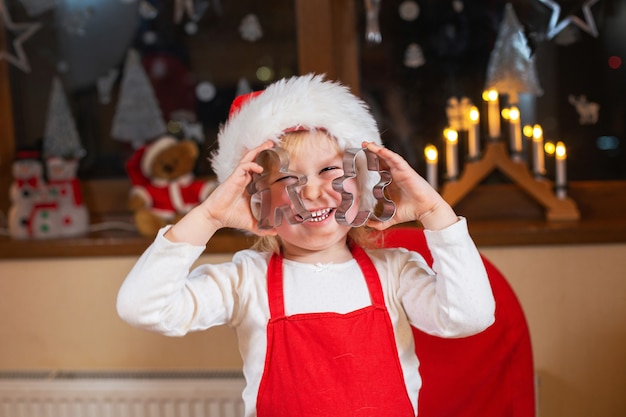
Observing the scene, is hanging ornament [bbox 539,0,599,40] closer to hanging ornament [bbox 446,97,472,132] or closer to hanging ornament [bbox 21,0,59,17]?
hanging ornament [bbox 446,97,472,132]

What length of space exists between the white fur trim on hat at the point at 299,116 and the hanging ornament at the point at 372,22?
857mm

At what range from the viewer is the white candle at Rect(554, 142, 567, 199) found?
188 cm

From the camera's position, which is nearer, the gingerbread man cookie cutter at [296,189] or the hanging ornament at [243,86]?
the gingerbread man cookie cutter at [296,189]

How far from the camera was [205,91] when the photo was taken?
2131 millimetres

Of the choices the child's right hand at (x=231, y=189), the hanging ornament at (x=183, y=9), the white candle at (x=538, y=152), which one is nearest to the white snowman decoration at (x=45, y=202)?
the hanging ornament at (x=183, y=9)

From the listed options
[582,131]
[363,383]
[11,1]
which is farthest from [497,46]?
[11,1]

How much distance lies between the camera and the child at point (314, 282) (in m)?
1.05

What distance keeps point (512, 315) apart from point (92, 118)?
139 cm

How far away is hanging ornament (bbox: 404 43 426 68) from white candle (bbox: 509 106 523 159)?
0.27 metres

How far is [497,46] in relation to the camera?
196 cm

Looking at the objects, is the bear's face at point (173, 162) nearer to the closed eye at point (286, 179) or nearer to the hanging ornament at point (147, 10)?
the hanging ornament at point (147, 10)

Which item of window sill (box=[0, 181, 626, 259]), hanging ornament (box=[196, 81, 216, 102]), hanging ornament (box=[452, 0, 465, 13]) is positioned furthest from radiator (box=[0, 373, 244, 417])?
hanging ornament (box=[452, 0, 465, 13])

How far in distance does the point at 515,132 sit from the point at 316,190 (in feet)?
3.32

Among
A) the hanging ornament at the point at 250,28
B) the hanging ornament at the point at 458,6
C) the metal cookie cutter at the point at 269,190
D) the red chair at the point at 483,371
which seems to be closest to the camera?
the metal cookie cutter at the point at 269,190
